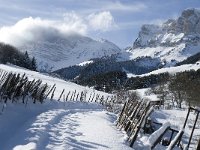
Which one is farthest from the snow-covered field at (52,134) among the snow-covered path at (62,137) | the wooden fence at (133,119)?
the wooden fence at (133,119)

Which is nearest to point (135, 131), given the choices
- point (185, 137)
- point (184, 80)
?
point (185, 137)

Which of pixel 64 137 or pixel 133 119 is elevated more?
pixel 133 119

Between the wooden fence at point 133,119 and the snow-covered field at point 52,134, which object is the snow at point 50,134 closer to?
the snow-covered field at point 52,134

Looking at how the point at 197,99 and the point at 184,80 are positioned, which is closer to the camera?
the point at 197,99

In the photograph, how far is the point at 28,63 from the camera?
183625 millimetres

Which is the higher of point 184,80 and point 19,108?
point 184,80

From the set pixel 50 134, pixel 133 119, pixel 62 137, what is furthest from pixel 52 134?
pixel 133 119

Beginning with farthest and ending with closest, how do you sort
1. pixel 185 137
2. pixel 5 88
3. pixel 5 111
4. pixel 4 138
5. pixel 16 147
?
pixel 185 137 → pixel 5 88 → pixel 5 111 → pixel 4 138 → pixel 16 147

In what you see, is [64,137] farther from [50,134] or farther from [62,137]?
[50,134]

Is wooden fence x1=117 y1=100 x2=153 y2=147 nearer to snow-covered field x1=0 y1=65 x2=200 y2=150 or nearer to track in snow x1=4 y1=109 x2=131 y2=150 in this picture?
snow-covered field x1=0 y1=65 x2=200 y2=150

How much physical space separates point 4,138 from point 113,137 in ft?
16.3

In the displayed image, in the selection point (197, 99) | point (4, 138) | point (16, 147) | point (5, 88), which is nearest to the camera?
point (16, 147)

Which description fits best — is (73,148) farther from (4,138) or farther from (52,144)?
(4,138)

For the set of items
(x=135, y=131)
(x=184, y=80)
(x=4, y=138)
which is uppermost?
(x=184, y=80)
